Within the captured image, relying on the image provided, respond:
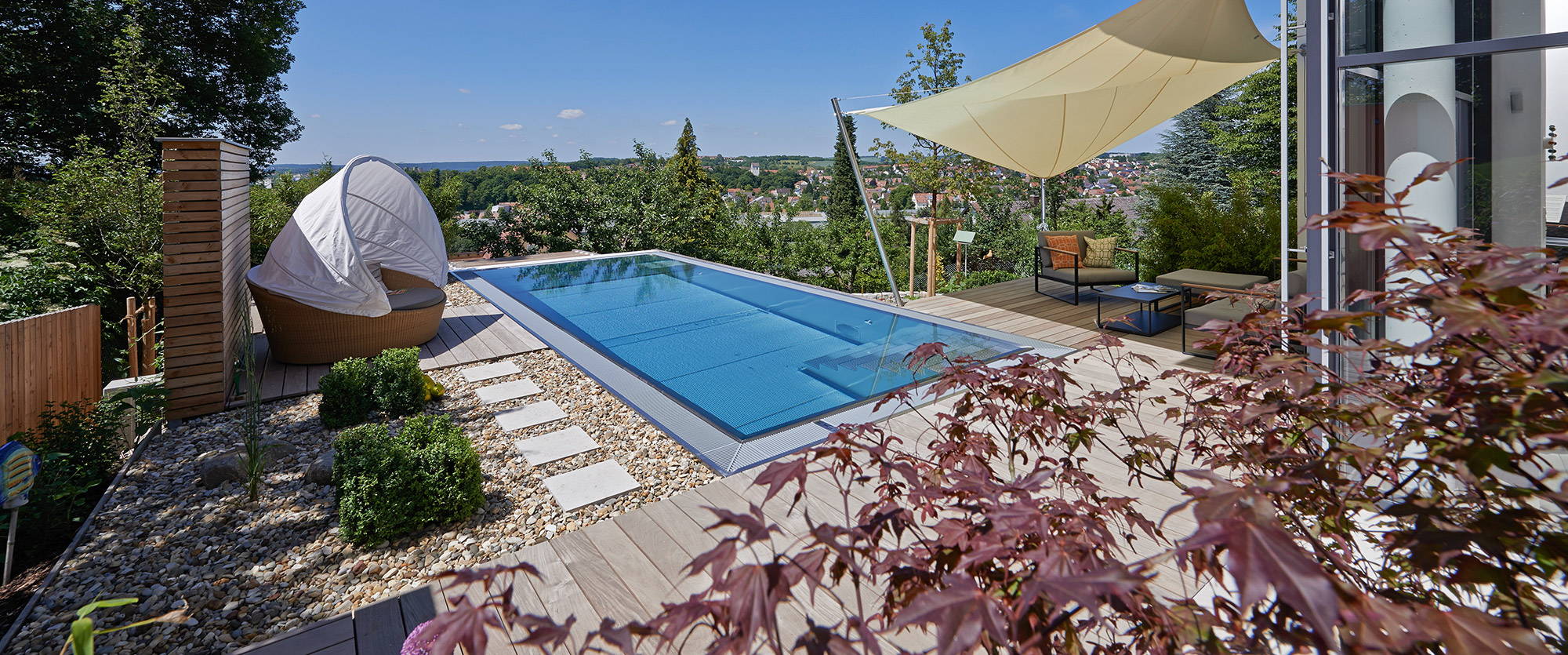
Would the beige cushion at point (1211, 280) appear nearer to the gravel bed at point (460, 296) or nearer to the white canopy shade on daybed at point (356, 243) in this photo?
the white canopy shade on daybed at point (356, 243)

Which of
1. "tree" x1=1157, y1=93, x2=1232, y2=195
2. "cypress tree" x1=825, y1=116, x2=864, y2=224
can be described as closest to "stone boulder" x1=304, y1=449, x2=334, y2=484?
"tree" x1=1157, y1=93, x2=1232, y2=195

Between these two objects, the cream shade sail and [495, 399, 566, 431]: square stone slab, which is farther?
the cream shade sail

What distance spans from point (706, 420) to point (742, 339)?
2.39m

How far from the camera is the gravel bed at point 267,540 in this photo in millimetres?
2250

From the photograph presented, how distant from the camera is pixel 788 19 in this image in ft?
93.4

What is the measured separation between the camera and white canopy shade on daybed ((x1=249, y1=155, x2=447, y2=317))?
16.6 feet

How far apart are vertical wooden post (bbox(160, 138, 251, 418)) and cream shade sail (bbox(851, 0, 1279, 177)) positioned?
4419mm

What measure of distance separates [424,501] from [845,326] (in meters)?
4.31

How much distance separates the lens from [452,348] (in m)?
5.72

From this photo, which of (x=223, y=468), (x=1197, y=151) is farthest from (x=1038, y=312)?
(x=1197, y=151)

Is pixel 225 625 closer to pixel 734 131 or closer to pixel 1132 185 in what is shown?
pixel 1132 185

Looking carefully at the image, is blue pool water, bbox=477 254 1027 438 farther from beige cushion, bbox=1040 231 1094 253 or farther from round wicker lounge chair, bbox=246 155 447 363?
beige cushion, bbox=1040 231 1094 253

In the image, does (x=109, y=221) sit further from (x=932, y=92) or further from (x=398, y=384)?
(x=932, y=92)

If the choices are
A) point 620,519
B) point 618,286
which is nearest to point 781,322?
point 618,286
